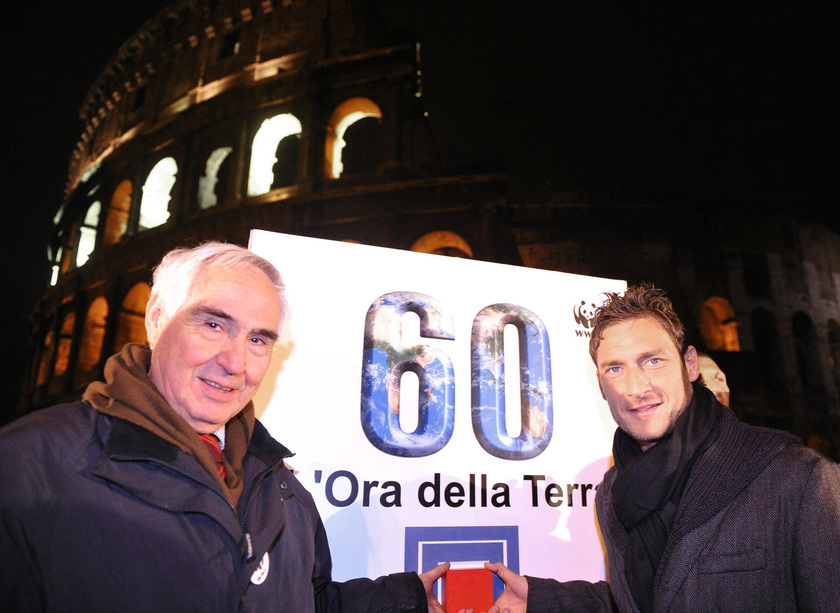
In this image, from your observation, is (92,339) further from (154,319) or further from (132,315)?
(154,319)

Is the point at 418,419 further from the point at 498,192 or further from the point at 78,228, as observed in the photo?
the point at 78,228

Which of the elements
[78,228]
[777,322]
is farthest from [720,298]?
[78,228]

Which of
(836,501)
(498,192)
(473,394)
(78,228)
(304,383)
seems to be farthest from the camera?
(78,228)

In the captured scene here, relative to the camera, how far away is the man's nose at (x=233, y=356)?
163cm

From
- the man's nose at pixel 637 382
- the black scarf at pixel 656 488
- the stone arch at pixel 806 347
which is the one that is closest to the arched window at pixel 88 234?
the man's nose at pixel 637 382

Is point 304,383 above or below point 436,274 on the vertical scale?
below

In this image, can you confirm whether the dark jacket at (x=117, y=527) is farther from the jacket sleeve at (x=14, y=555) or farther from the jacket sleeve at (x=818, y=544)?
the jacket sleeve at (x=818, y=544)

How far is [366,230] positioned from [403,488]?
497 inches

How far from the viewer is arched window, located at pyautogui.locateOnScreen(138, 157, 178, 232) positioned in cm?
1877

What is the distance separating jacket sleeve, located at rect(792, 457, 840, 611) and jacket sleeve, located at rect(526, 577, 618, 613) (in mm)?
911

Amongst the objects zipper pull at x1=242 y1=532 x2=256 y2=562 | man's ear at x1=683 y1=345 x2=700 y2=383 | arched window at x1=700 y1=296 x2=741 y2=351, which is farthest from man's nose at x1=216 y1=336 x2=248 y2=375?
arched window at x1=700 y1=296 x2=741 y2=351

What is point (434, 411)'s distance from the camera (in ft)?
7.70

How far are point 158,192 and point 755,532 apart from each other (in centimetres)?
2144

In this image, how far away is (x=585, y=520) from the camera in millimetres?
2494
